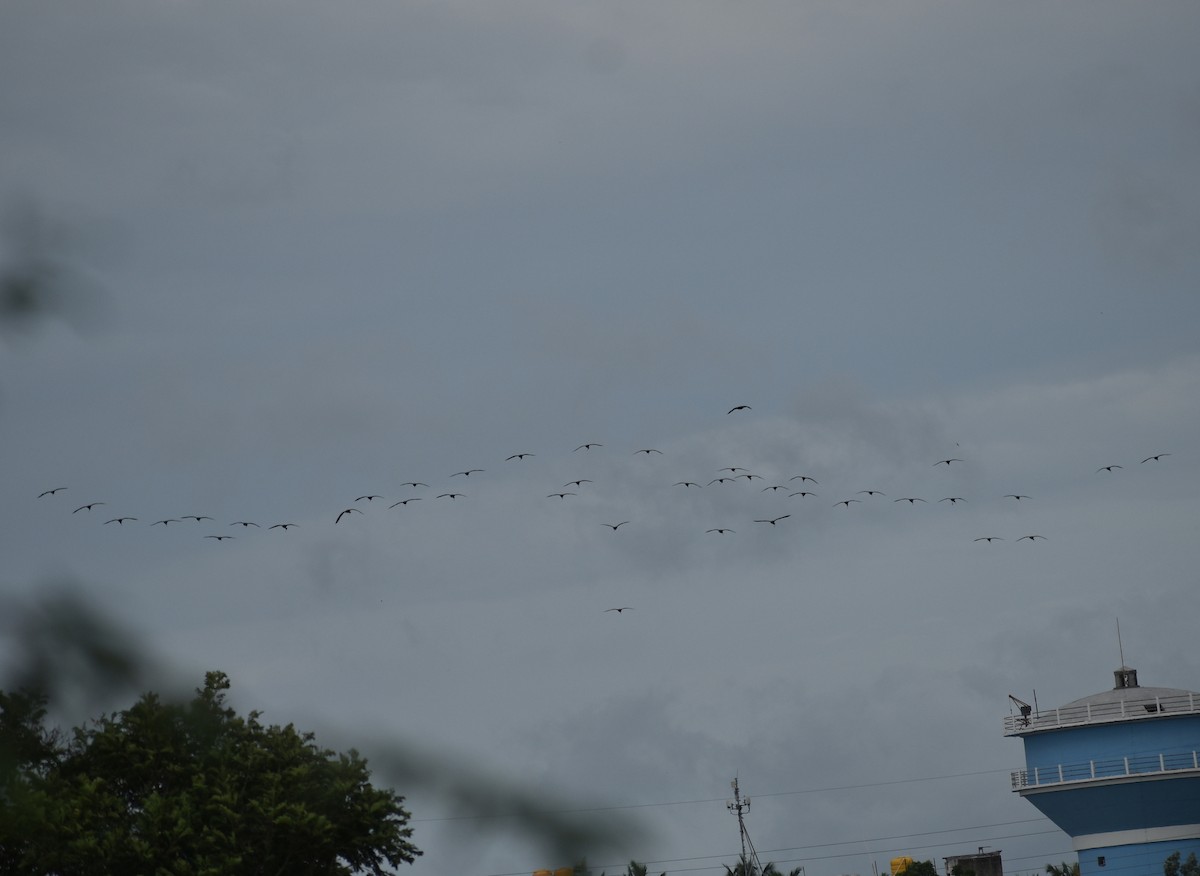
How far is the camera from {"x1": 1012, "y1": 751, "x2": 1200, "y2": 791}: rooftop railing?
99.6 meters

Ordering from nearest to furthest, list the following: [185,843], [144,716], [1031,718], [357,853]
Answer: [144,716] < [185,843] < [357,853] < [1031,718]

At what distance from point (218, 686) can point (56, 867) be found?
40.2 metres

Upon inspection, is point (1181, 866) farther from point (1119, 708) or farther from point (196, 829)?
point (196, 829)

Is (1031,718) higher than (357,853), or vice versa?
(1031,718)

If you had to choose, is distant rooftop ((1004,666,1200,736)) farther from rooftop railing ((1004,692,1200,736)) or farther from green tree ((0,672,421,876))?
green tree ((0,672,421,876))

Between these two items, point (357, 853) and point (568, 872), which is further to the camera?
point (357, 853)

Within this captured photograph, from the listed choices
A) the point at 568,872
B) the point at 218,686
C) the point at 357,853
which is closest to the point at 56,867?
the point at 357,853

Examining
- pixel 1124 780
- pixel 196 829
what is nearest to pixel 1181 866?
pixel 1124 780

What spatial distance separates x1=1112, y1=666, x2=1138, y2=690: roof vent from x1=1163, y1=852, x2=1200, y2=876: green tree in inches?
609

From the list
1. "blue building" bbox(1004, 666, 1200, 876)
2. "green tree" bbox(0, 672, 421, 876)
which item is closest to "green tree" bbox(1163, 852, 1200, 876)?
"blue building" bbox(1004, 666, 1200, 876)

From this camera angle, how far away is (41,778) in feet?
23.2

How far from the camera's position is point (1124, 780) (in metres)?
99.6

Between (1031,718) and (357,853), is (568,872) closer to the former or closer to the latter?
(357,853)

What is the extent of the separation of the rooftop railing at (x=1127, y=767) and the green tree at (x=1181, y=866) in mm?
5904
